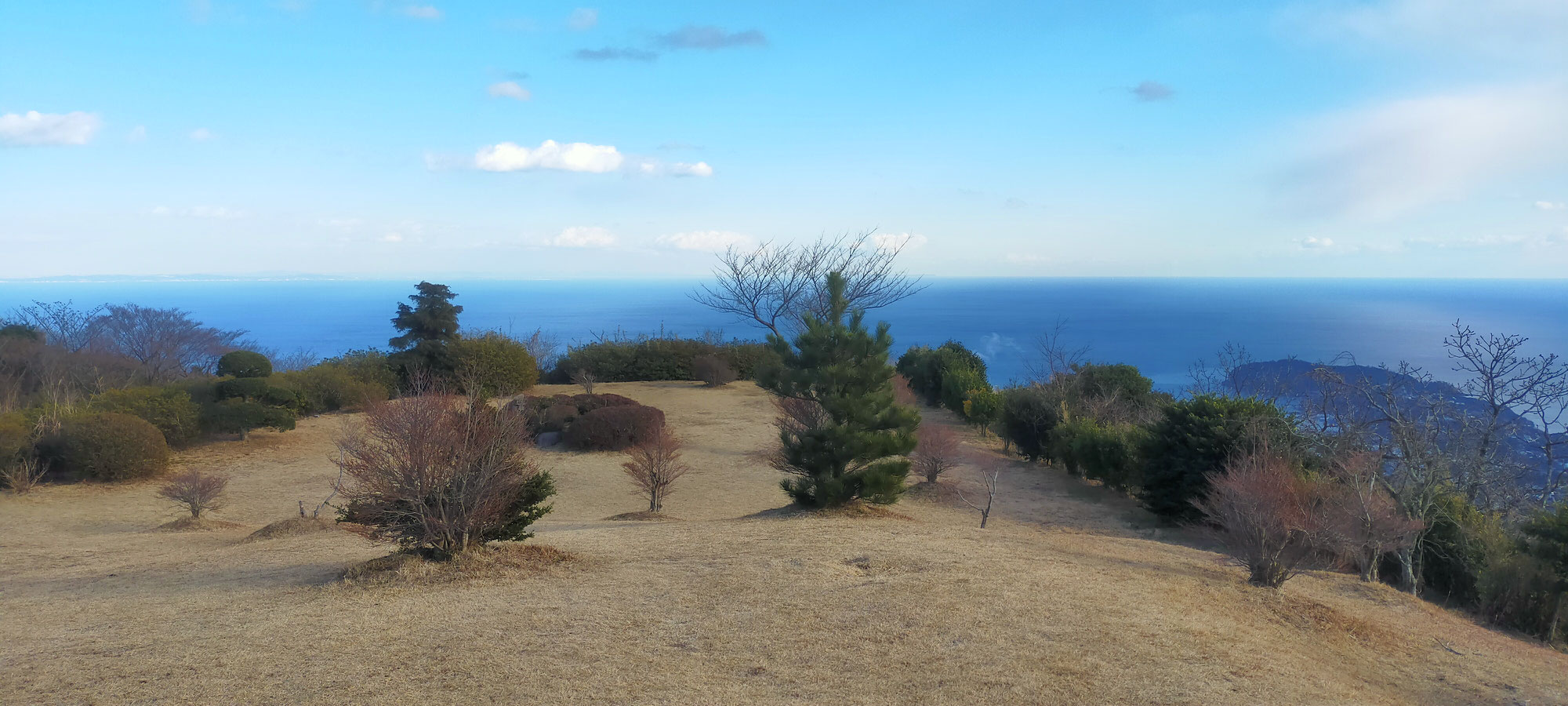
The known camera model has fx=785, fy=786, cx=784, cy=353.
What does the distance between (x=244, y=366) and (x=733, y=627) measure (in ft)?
62.6

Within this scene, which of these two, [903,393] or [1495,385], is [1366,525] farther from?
[903,393]

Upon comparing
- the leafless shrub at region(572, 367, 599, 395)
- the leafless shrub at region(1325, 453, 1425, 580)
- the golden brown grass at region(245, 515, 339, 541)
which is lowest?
→ the golden brown grass at region(245, 515, 339, 541)

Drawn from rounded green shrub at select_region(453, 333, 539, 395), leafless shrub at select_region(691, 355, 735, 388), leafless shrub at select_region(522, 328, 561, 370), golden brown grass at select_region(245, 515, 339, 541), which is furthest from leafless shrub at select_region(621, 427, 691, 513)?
leafless shrub at select_region(522, 328, 561, 370)

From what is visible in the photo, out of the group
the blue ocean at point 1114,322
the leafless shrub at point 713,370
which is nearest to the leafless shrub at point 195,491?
the blue ocean at point 1114,322

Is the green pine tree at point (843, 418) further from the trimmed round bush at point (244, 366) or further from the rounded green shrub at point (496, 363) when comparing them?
the trimmed round bush at point (244, 366)

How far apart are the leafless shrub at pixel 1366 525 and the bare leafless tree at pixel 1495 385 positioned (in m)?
1.81

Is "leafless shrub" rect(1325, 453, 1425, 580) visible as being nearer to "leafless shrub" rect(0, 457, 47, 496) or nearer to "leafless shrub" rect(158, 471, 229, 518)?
"leafless shrub" rect(158, 471, 229, 518)

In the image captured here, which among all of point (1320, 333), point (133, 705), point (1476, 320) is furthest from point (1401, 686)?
point (1320, 333)

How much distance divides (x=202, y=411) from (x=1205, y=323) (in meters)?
67.6

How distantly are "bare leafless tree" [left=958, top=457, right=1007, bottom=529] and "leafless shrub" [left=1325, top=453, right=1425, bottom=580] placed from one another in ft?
12.6

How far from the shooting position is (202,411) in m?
16.0

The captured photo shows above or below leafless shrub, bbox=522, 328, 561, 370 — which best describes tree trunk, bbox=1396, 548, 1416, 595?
below

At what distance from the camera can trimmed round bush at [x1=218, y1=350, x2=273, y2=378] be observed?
755 inches

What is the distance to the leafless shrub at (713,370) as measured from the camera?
26.2 m
